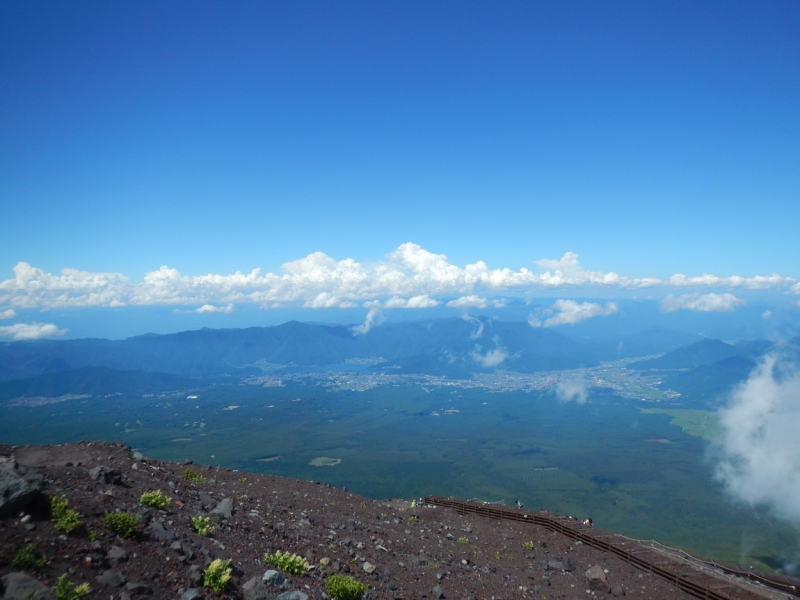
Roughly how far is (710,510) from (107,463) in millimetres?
133863

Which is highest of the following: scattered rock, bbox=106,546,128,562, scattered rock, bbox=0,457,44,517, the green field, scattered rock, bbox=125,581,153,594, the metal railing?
scattered rock, bbox=0,457,44,517

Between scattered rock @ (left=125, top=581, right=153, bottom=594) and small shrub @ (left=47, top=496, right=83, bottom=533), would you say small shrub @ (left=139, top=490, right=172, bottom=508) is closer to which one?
small shrub @ (left=47, top=496, right=83, bottom=533)

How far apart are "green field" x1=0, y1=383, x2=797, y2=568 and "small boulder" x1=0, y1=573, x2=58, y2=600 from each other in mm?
97805

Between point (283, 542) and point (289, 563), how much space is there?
2.04m

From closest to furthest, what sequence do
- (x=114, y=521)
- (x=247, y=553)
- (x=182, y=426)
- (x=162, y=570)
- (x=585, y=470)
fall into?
1. (x=162, y=570)
2. (x=114, y=521)
3. (x=247, y=553)
4. (x=585, y=470)
5. (x=182, y=426)

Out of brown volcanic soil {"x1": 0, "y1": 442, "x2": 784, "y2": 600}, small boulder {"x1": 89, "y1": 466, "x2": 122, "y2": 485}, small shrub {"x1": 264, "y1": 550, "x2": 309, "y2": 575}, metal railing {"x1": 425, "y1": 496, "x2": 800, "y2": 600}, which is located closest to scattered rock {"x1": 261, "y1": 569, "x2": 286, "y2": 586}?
brown volcanic soil {"x1": 0, "y1": 442, "x2": 784, "y2": 600}

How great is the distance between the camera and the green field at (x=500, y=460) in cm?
9625

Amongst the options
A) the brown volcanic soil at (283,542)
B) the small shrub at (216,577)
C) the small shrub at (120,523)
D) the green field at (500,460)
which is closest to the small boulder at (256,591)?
the brown volcanic soil at (283,542)

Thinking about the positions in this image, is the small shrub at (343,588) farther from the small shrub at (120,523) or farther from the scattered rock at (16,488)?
the scattered rock at (16,488)

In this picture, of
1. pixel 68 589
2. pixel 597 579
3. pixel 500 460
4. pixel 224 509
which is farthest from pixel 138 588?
pixel 500 460

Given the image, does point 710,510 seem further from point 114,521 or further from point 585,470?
point 114,521

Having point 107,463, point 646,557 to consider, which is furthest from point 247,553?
point 646,557

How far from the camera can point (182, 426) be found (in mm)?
180250

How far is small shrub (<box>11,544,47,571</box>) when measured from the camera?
767cm
